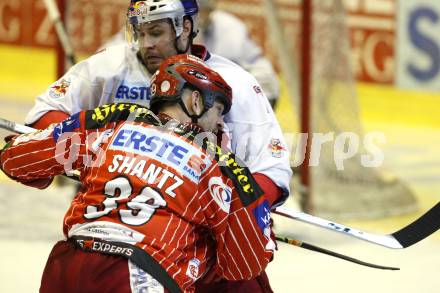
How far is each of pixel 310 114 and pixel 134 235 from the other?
12.4 feet

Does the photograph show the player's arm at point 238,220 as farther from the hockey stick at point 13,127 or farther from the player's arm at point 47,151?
the hockey stick at point 13,127

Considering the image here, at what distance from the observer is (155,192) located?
267 centimetres

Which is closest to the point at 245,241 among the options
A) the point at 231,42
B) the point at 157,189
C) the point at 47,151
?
the point at 157,189

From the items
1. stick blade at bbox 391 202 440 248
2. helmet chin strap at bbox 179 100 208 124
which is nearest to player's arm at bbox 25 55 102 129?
helmet chin strap at bbox 179 100 208 124

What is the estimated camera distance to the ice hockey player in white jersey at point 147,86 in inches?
Result: 127

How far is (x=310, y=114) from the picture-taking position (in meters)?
6.38

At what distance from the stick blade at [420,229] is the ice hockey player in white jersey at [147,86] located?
0.47m

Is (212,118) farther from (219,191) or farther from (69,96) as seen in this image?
(69,96)

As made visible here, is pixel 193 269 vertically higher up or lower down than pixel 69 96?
lower down

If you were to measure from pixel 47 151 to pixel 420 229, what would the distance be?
1.22 metres

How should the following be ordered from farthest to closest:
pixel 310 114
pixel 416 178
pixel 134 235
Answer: pixel 416 178
pixel 310 114
pixel 134 235

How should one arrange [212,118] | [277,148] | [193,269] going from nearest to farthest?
1. [193,269]
2. [212,118]
3. [277,148]

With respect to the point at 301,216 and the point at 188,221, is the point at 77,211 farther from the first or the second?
the point at 301,216

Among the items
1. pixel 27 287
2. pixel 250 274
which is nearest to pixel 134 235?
pixel 250 274
